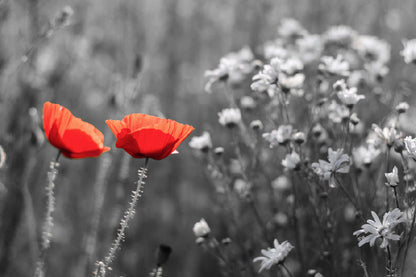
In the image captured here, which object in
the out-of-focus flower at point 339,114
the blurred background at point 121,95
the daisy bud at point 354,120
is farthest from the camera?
the blurred background at point 121,95

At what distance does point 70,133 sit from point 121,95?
123 cm

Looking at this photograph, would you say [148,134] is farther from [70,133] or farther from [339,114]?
[339,114]

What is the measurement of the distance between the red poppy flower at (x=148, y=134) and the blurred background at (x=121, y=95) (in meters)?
0.66

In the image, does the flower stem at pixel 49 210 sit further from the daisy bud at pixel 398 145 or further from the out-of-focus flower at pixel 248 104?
the out-of-focus flower at pixel 248 104

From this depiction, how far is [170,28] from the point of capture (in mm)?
3494

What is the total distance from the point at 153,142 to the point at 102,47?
2.90 meters

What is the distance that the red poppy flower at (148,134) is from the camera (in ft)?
3.40

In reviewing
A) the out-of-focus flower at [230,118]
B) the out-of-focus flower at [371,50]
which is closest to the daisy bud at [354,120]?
the out-of-focus flower at [230,118]

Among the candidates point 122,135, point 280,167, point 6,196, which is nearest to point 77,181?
point 6,196

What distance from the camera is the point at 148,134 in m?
1.04

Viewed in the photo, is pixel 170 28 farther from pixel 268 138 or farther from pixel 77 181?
pixel 268 138

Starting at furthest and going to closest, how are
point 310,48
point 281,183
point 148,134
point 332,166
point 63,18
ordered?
point 310,48 < point 281,183 < point 63,18 < point 332,166 < point 148,134

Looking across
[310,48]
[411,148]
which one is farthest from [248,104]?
[411,148]

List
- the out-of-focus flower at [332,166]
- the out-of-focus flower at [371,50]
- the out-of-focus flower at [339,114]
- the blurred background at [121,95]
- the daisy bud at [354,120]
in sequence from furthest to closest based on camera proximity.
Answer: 1. the out-of-focus flower at [371,50]
2. the blurred background at [121,95]
3. the out-of-focus flower at [339,114]
4. the daisy bud at [354,120]
5. the out-of-focus flower at [332,166]
